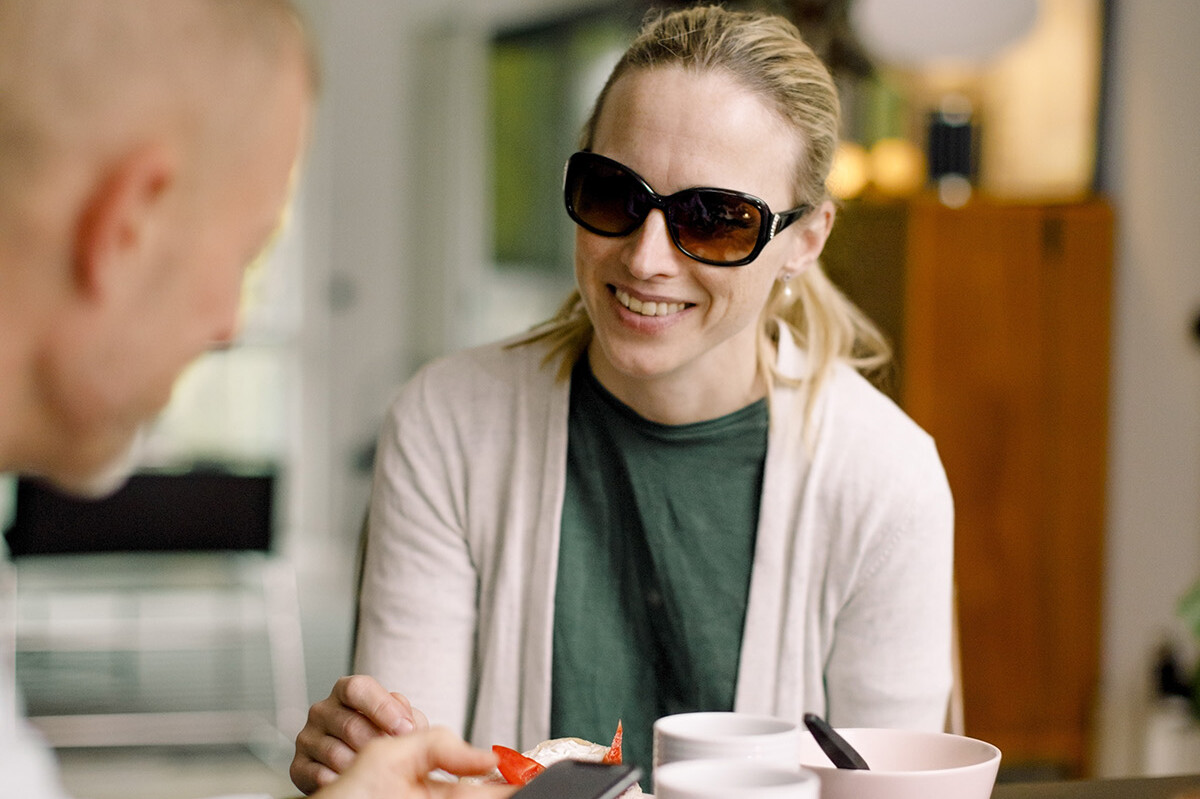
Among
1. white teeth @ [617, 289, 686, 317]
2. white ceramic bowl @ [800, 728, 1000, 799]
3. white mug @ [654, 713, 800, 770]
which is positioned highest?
white teeth @ [617, 289, 686, 317]

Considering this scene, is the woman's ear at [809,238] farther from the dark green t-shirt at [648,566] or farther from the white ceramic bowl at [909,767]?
the white ceramic bowl at [909,767]

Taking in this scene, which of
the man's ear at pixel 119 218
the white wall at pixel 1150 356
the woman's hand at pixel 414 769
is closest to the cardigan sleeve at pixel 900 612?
the woman's hand at pixel 414 769

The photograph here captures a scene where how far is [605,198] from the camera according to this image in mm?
1296

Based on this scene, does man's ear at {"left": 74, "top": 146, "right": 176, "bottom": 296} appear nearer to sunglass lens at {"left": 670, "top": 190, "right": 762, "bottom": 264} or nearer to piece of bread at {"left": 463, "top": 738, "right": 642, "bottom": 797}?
piece of bread at {"left": 463, "top": 738, "right": 642, "bottom": 797}

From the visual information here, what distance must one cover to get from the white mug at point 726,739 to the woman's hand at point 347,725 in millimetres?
301

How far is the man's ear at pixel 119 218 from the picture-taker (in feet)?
1.86

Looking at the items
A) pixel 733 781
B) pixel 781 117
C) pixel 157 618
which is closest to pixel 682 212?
pixel 781 117

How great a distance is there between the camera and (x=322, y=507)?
605 centimetres

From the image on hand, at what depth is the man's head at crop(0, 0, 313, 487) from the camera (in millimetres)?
558

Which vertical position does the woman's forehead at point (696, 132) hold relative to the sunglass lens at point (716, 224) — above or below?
above

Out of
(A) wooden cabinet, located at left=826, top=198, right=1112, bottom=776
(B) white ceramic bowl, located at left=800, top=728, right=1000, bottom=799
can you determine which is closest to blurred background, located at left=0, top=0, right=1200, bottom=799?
(A) wooden cabinet, located at left=826, top=198, right=1112, bottom=776

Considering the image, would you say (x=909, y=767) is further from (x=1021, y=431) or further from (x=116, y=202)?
(x=1021, y=431)

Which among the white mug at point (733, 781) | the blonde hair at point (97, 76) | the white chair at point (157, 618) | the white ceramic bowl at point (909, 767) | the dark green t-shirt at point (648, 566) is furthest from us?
the white chair at point (157, 618)

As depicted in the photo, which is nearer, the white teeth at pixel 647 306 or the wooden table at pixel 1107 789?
the wooden table at pixel 1107 789
